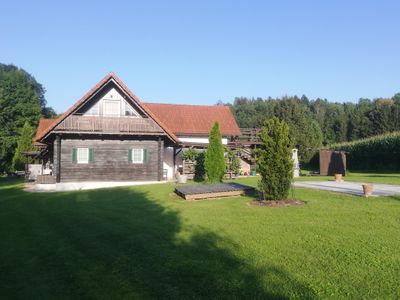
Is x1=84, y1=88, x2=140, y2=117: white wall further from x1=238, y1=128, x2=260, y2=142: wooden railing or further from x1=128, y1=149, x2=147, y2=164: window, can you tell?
x1=238, y1=128, x2=260, y2=142: wooden railing

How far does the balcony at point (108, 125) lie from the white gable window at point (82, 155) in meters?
1.40

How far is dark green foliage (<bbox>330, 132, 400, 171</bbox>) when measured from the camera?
126 ft

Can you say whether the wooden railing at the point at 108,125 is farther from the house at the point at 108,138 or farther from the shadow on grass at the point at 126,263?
the shadow on grass at the point at 126,263

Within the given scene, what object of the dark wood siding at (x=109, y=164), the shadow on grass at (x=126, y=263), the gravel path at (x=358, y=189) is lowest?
the shadow on grass at (x=126, y=263)

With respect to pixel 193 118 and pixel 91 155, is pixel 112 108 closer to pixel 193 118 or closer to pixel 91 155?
pixel 91 155

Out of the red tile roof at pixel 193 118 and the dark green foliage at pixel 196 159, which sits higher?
the red tile roof at pixel 193 118

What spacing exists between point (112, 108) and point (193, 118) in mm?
11476

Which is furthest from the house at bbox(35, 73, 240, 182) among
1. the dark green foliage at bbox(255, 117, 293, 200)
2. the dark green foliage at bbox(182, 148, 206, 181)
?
the dark green foliage at bbox(255, 117, 293, 200)

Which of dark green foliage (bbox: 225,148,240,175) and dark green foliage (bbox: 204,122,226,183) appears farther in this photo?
dark green foliage (bbox: 225,148,240,175)

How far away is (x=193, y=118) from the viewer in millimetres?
34812

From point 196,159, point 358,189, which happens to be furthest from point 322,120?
point 358,189

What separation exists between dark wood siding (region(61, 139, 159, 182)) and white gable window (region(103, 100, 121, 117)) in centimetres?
185

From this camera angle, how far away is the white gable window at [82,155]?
24156mm

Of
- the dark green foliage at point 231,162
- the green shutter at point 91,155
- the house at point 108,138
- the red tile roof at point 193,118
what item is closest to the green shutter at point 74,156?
the house at point 108,138
